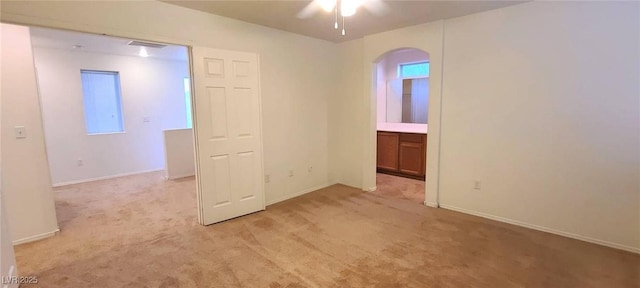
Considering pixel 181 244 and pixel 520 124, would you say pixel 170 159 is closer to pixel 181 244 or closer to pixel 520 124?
pixel 181 244

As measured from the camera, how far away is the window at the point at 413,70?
5648 millimetres

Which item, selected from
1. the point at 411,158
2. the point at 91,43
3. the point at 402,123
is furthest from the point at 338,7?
the point at 91,43

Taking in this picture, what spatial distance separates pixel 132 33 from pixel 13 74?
A: 1188mm

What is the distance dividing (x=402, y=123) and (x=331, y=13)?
11.1ft

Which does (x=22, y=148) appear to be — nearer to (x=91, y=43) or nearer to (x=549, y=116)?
(x=91, y=43)

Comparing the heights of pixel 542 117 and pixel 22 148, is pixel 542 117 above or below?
above

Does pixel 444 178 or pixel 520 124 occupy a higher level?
pixel 520 124

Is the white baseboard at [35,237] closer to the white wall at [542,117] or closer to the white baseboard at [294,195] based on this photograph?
the white baseboard at [294,195]

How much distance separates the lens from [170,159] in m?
5.48

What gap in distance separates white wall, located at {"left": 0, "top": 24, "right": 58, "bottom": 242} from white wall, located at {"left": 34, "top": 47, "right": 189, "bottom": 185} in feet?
8.62

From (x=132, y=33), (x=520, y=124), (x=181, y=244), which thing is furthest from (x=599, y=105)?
(x=132, y=33)

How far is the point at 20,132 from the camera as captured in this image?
9.24ft

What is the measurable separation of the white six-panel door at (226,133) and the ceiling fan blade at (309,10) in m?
0.74

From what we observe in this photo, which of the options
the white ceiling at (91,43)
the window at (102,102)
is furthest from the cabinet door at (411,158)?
the window at (102,102)
